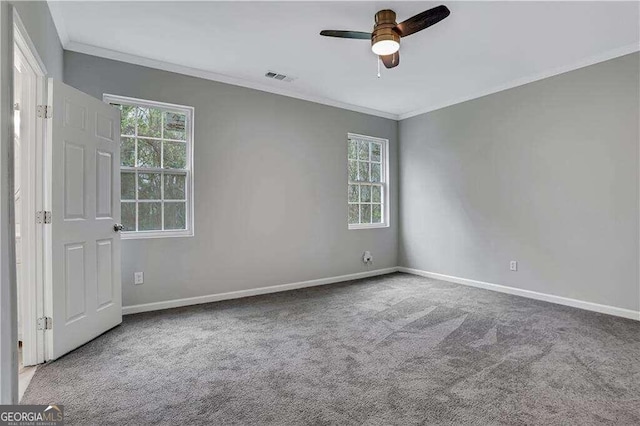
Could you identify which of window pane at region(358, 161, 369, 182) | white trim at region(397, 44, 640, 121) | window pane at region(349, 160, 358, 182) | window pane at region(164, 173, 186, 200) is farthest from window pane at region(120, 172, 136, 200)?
white trim at region(397, 44, 640, 121)

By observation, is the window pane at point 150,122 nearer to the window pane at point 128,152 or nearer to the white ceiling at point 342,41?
the window pane at point 128,152

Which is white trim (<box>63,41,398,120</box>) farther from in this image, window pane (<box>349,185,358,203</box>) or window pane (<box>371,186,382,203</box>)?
window pane (<box>371,186,382,203</box>)

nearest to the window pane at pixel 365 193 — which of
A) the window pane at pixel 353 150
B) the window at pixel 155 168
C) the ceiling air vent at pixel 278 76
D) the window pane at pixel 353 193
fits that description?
the window pane at pixel 353 193

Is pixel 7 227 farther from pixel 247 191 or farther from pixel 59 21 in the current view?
pixel 247 191

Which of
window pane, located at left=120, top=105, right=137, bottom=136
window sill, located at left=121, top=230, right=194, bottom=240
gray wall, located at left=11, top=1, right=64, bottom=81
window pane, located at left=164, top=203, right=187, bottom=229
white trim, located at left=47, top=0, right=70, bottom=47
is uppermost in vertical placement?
white trim, located at left=47, top=0, right=70, bottom=47

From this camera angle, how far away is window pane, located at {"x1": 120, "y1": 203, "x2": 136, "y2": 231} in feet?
11.8

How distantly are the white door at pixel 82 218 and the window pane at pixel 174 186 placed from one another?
0.65 metres

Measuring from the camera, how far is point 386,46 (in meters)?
2.69

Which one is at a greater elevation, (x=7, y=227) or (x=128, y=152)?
(x=128, y=152)

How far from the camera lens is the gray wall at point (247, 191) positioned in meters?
3.64

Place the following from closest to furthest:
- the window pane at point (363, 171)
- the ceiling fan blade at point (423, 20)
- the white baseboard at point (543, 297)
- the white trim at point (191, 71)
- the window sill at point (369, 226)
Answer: the ceiling fan blade at point (423, 20), the white trim at point (191, 71), the white baseboard at point (543, 297), the window sill at point (369, 226), the window pane at point (363, 171)

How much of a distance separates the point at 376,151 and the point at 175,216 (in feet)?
11.0

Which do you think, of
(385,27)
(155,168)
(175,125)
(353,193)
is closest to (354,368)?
(385,27)

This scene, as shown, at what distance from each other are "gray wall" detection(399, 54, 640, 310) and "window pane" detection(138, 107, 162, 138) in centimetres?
376
